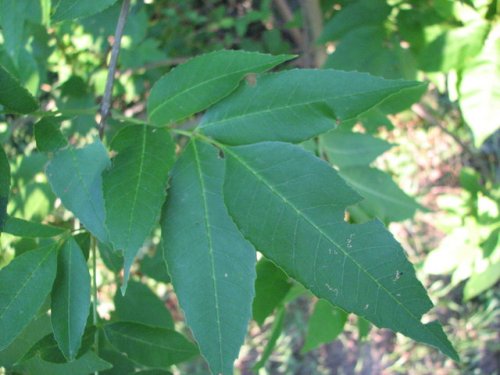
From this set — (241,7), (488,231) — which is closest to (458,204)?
(488,231)

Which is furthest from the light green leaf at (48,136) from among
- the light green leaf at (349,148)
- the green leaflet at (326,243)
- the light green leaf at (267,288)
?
the light green leaf at (349,148)

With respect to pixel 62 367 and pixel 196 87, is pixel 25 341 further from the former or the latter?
pixel 196 87

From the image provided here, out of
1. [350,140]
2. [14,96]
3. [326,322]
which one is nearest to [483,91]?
[350,140]

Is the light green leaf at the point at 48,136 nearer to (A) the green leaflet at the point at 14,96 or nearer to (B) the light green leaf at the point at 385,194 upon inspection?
(A) the green leaflet at the point at 14,96

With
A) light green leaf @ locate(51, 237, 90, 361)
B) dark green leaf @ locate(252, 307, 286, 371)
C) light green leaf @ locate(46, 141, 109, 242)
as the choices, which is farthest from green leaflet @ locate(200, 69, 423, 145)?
dark green leaf @ locate(252, 307, 286, 371)

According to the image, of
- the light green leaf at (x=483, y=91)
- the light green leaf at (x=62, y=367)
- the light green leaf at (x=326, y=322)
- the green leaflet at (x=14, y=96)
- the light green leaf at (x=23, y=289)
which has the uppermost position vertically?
the green leaflet at (x=14, y=96)
